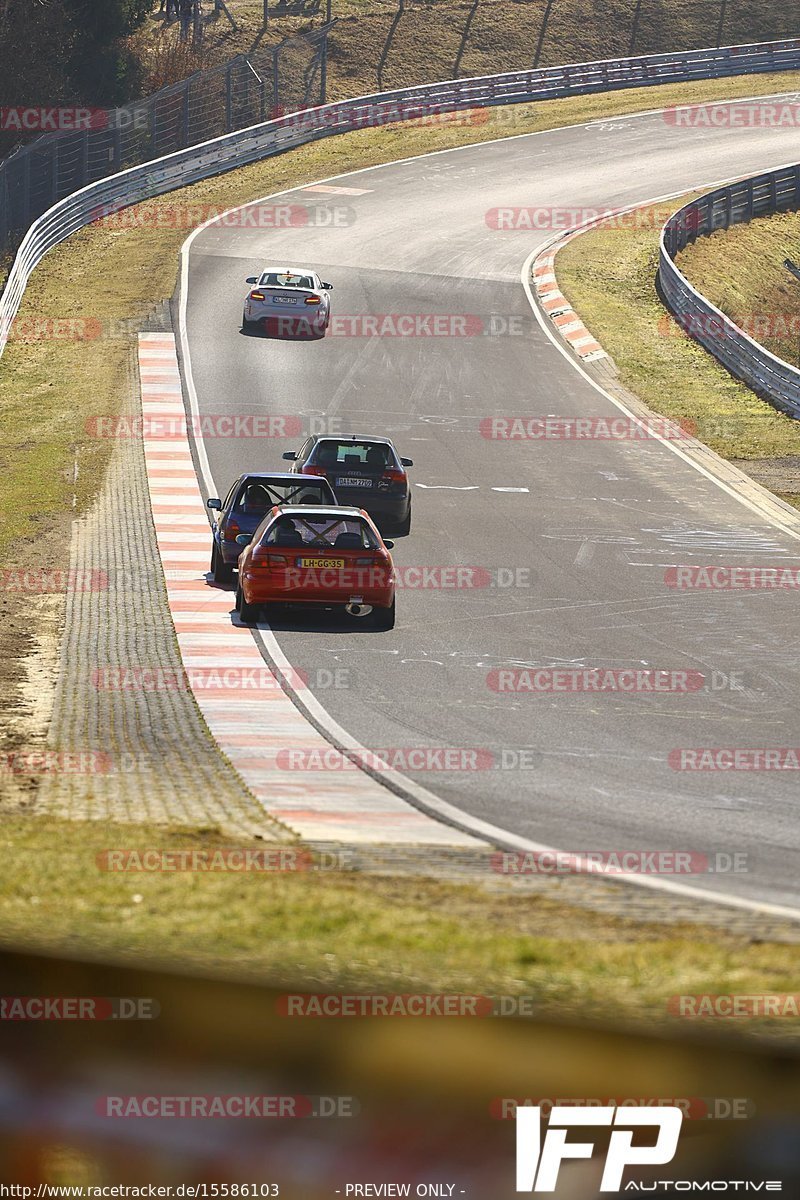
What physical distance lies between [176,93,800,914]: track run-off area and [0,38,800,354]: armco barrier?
4100 millimetres

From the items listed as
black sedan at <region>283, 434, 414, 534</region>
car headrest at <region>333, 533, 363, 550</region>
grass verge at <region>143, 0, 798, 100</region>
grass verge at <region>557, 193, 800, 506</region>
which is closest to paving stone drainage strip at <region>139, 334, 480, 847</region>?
car headrest at <region>333, 533, 363, 550</region>

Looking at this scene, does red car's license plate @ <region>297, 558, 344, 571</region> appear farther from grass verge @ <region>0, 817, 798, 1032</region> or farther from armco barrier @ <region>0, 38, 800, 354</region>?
armco barrier @ <region>0, 38, 800, 354</region>

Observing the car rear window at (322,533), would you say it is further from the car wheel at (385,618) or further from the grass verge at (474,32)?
the grass verge at (474,32)

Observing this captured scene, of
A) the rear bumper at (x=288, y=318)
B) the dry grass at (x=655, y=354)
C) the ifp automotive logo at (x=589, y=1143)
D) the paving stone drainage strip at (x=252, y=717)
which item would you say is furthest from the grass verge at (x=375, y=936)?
the rear bumper at (x=288, y=318)

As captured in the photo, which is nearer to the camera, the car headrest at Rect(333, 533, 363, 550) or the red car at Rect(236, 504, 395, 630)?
the red car at Rect(236, 504, 395, 630)

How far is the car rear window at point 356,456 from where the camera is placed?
76.3 ft

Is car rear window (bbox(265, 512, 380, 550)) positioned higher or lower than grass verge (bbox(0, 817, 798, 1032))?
lower

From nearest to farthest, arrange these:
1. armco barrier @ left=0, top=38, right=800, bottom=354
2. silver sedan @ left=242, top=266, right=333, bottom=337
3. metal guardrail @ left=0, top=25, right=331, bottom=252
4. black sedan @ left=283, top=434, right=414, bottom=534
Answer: black sedan @ left=283, top=434, right=414, bottom=534
silver sedan @ left=242, top=266, right=333, bottom=337
armco barrier @ left=0, top=38, right=800, bottom=354
metal guardrail @ left=0, top=25, right=331, bottom=252

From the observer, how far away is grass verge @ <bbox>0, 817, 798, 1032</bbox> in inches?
217

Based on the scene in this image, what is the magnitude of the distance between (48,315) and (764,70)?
42794mm

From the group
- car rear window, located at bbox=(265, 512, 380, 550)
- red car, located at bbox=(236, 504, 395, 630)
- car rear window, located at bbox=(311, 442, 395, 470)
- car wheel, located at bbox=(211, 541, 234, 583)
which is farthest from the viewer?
car rear window, located at bbox=(311, 442, 395, 470)

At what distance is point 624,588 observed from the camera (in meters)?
20.3

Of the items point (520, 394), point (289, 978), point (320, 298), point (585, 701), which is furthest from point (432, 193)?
point (289, 978)

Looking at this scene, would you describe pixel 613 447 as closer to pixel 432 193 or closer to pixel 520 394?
pixel 520 394
